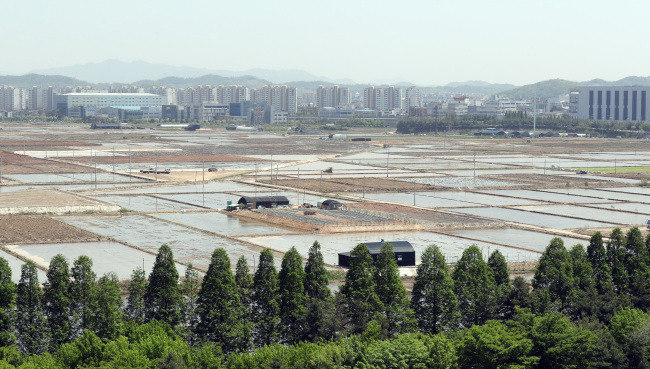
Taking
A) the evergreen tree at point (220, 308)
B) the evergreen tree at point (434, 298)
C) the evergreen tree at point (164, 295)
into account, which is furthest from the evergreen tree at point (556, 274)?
the evergreen tree at point (164, 295)

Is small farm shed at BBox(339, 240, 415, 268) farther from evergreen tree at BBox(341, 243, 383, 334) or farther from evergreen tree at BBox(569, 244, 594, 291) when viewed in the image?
evergreen tree at BBox(341, 243, 383, 334)

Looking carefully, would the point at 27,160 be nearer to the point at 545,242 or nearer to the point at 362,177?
the point at 362,177

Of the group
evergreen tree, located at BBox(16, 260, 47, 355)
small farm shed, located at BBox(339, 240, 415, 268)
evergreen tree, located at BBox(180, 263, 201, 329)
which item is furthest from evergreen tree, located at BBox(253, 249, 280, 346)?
small farm shed, located at BBox(339, 240, 415, 268)

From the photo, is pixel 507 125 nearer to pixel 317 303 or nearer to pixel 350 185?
pixel 350 185

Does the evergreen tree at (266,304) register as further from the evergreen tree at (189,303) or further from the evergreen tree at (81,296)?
the evergreen tree at (81,296)

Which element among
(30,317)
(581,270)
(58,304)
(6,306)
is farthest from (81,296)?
(581,270)

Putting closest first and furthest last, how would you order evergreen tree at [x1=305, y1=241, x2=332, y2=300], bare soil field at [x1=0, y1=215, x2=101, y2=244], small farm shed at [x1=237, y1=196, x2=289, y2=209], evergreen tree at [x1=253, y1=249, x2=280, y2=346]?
1. evergreen tree at [x1=253, y1=249, x2=280, y2=346]
2. evergreen tree at [x1=305, y1=241, x2=332, y2=300]
3. bare soil field at [x1=0, y1=215, x2=101, y2=244]
4. small farm shed at [x1=237, y1=196, x2=289, y2=209]
